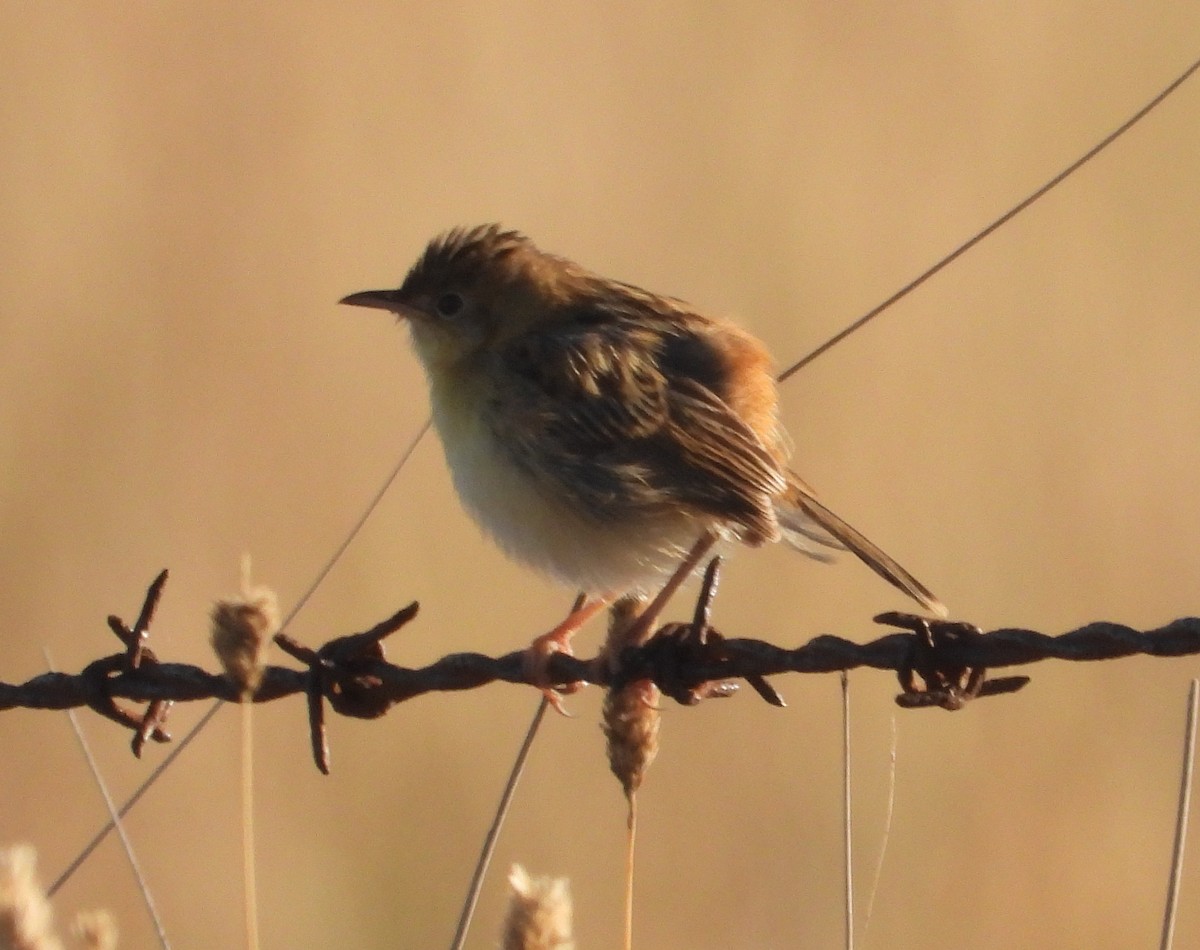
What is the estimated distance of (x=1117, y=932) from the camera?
272 inches

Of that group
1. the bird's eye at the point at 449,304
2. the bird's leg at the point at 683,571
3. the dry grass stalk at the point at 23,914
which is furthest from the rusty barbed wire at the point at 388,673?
the bird's eye at the point at 449,304

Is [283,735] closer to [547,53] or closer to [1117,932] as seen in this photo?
[1117,932]

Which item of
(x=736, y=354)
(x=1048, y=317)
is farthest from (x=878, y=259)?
(x=736, y=354)

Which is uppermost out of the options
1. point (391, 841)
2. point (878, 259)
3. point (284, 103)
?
point (878, 259)

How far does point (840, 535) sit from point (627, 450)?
605mm

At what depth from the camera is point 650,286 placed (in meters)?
8.45

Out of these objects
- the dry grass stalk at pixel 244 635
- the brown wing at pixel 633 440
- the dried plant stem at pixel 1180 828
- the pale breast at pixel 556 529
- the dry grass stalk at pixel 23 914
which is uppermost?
the brown wing at pixel 633 440

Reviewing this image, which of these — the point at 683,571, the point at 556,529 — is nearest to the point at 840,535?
the point at 683,571

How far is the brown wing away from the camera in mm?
4031

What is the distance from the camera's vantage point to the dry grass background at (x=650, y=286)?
6.92m

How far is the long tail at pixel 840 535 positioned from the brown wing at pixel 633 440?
0.17m

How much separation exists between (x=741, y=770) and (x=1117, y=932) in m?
1.69

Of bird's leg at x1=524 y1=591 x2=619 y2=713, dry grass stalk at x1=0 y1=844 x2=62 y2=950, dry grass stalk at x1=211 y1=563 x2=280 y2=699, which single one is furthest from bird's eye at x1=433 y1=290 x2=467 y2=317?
dry grass stalk at x1=0 y1=844 x2=62 y2=950

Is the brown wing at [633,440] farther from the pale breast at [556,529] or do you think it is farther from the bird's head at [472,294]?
the bird's head at [472,294]
